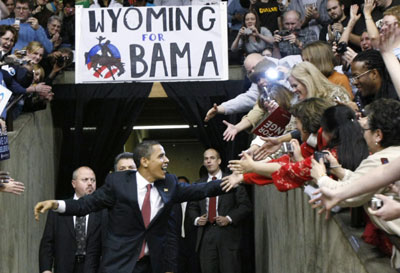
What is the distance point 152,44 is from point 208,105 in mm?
1188

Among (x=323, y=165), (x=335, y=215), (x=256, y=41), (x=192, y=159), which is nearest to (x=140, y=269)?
(x=335, y=215)

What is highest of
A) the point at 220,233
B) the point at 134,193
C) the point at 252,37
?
the point at 252,37

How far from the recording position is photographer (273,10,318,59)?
12297 millimetres

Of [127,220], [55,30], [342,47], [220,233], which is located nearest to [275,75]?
[342,47]

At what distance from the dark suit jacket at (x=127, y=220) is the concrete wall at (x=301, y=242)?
2.93ft

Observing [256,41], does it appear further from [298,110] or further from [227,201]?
[298,110]

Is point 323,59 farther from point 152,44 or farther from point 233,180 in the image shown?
point 152,44

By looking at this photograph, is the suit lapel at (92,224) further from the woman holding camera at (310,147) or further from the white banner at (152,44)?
the white banner at (152,44)

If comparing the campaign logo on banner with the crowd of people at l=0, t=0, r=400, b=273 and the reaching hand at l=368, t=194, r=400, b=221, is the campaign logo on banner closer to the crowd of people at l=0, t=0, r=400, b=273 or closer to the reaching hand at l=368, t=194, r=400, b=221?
the crowd of people at l=0, t=0, r=400, b=273

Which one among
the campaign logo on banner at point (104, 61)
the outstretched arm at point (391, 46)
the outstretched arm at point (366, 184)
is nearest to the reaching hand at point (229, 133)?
the outstretched arm at point (391, 46)

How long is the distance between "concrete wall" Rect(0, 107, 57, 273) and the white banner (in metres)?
1.07

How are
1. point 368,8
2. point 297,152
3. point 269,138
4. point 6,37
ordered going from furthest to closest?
point 6,37, point 368,8, point 269,138, point 297,152

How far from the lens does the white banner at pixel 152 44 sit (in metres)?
12.7

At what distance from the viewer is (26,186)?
11.5 metres
